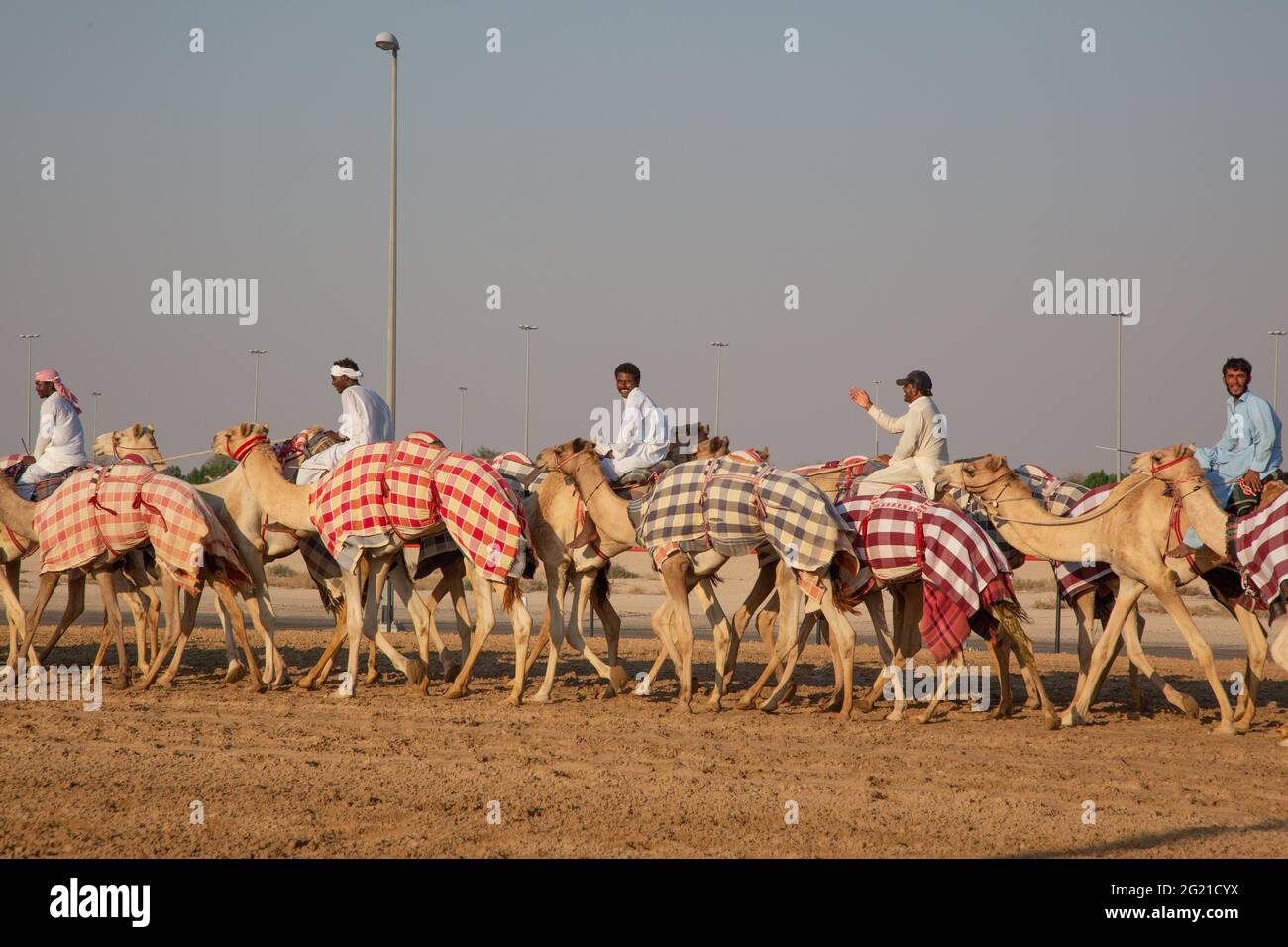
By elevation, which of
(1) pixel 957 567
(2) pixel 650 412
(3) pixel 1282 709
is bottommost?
(3) pixel 1282 709

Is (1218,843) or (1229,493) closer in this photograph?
(1218,843)

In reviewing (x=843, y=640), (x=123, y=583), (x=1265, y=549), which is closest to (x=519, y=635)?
(x=843, y=640)

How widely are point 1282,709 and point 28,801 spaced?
10.4 metres

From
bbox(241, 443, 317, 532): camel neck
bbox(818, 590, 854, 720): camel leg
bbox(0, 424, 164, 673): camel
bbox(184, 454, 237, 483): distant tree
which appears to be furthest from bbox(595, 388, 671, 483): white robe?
bbox(184, 454, 237, 483): distant tree

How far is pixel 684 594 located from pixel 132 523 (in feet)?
16.5

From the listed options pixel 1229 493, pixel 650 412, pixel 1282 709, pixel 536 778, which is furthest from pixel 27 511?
pixel 1282 709

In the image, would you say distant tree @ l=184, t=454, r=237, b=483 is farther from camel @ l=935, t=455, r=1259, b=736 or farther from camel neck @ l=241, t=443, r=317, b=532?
camel @ l=935, t=455, r=1259, b=736

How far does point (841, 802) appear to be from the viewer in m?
8.11

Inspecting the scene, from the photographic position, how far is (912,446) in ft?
40.9

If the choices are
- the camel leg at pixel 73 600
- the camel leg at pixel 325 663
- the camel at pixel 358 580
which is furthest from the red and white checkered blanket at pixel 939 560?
the camel leg at pixel 73 600

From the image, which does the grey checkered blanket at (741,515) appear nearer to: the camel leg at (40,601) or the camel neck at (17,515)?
the camel leg at (40,601)

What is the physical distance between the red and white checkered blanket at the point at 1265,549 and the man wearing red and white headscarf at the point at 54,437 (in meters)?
11.2
